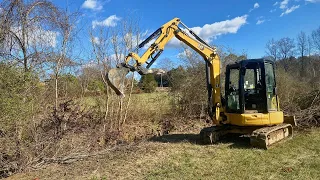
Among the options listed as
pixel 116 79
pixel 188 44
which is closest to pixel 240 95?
pixel 188 44

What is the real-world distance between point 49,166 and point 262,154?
4970mm

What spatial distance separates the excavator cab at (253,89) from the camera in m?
7.76

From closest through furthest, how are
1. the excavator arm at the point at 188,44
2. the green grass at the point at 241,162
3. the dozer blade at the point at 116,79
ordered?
the green grass at the point at 241,162 < the dozer blade at the point at 116,79 < the excavator arm at the point at 188,44

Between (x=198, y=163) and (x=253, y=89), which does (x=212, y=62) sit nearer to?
(x=253, y=89)

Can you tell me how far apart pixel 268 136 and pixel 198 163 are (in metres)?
2.30

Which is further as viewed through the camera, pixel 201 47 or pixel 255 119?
pixel 201 47

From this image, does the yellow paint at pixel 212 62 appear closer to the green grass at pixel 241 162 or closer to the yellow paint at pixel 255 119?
the yellow paint at pixel 255 119

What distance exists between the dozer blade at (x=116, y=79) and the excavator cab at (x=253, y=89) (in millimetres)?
3411

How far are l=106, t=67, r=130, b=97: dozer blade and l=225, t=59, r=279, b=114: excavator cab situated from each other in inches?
134

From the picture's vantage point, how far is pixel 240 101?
7773 mm

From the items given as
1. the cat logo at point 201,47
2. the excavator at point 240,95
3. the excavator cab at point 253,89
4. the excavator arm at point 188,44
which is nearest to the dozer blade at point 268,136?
the excavator at point 240,95

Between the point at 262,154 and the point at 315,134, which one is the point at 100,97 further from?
the point at 315,134

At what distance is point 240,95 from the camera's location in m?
7.74

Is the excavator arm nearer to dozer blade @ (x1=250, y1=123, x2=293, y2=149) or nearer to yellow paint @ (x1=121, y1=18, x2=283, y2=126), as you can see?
yellow paint @ (x1=121, y1=18, x2=283, y2=126)
